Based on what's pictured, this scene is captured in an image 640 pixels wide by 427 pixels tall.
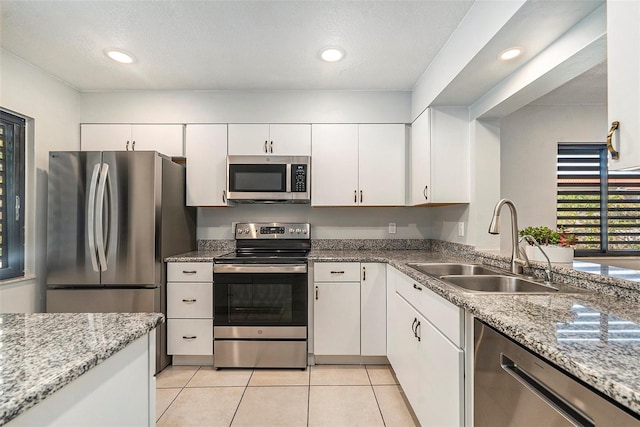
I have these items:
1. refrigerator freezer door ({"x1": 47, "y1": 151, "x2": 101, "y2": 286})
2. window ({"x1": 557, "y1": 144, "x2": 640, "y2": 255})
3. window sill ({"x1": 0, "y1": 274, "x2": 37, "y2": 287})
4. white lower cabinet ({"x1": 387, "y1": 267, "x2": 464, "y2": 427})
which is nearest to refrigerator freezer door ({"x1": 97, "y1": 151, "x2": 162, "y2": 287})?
refrigerator freezer door ({"x1": 47, "y1": 151, "x2": 101, "y2": 286})

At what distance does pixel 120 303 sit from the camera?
7.82 feet

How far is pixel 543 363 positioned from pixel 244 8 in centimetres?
201

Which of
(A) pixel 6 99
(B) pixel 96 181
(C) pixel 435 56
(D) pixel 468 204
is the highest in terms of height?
(C) pixel 435 56

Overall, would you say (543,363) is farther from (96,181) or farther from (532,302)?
(96,181)

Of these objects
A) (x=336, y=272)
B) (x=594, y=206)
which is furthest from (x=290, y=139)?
(x=594, y=206)

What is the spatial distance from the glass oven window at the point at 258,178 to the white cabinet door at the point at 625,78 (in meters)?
2.17

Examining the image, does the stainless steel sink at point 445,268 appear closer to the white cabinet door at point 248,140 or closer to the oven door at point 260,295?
the oven door at point 260,295

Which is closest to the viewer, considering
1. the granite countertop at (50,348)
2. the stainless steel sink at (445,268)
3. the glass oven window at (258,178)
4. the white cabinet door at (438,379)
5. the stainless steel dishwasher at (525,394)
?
the granite countertop at (50,348)

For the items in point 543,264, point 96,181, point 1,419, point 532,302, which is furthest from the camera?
point 96,181

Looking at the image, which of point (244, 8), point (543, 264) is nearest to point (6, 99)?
point (244, 8)

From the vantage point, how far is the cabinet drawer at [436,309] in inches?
50.6

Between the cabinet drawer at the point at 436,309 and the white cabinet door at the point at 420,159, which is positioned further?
the white cabinet door at the point at 420,159

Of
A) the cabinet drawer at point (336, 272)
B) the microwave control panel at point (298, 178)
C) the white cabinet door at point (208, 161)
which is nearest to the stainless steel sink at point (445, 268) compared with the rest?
the cabinet drawer at point (336, 272)

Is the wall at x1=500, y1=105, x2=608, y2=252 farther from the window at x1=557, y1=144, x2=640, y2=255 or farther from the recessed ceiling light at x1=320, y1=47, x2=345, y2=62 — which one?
the recessed ceiling light at x1=320, y1=47, x2=345, y2=62
